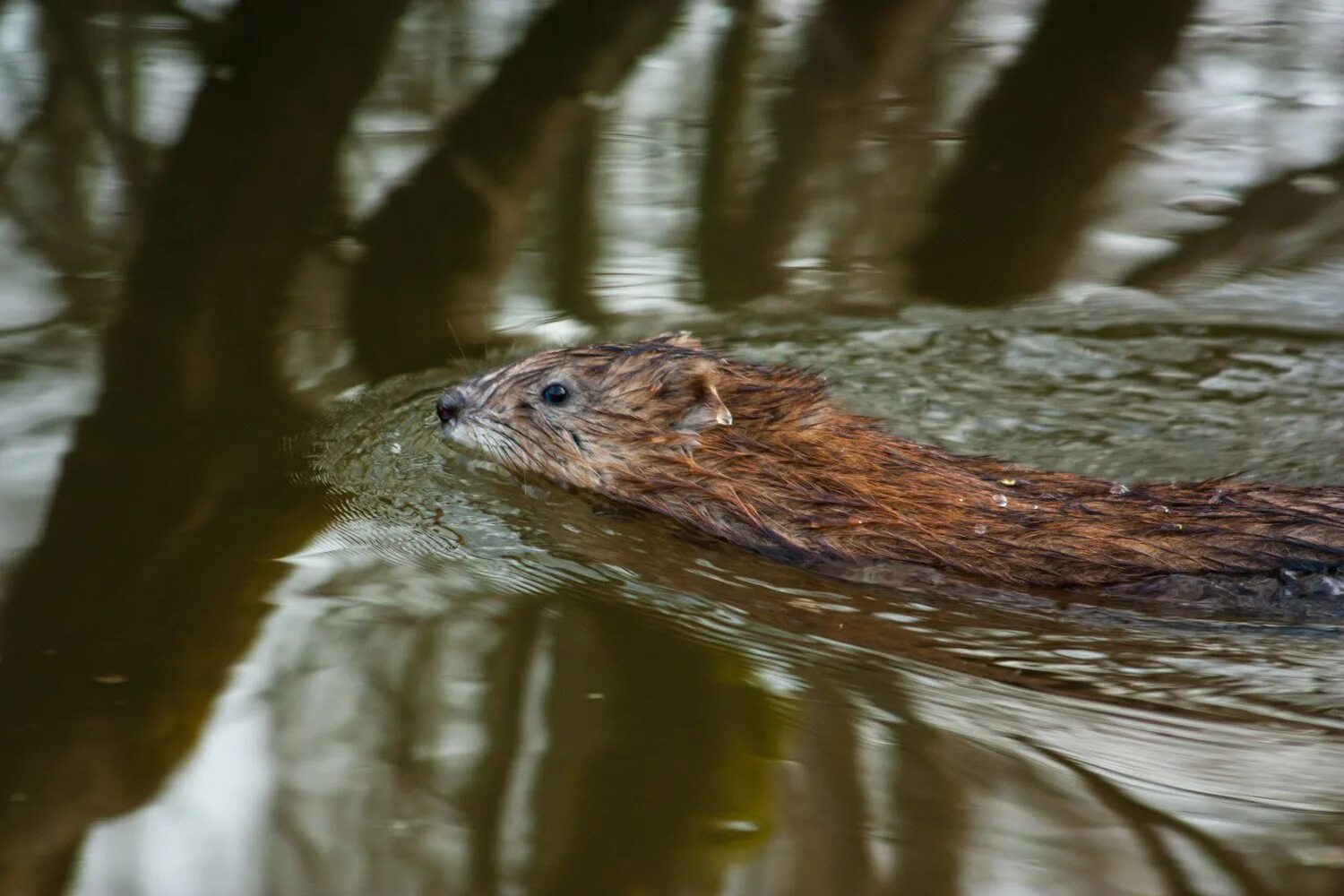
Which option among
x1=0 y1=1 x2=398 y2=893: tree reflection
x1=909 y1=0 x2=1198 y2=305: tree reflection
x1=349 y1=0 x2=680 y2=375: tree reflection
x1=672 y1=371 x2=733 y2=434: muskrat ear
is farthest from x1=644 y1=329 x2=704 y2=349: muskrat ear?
x1=909 y1=0 x2=1198 y2=305: tree reflection

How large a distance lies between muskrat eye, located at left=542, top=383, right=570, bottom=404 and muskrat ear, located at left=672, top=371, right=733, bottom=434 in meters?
0.40

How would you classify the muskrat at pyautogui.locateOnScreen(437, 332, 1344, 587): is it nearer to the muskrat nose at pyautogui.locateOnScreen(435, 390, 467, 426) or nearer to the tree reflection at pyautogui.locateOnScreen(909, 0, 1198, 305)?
the muskrat nose at pyautogui.locateOnScreen(435, 390, 467, 426)

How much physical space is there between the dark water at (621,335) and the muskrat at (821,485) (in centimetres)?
11

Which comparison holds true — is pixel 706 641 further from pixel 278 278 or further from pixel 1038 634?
pixel 278 278

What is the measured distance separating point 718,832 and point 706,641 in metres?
0.80

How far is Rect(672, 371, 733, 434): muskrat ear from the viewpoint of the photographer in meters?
4.29

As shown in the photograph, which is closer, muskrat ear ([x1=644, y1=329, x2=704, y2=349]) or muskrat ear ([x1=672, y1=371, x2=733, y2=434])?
muskrat ear ([x1=672, y1=371, x2=733, y2=434])

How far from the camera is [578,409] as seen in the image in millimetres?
4562

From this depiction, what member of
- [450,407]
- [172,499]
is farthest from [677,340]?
[172,499]

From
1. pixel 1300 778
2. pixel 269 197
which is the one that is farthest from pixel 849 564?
pixel 269 197

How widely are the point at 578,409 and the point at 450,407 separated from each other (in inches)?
15.1

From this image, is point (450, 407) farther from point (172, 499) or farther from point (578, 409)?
point (172, 499)

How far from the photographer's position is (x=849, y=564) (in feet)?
13.3

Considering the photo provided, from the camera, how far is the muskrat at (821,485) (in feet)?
12.4
